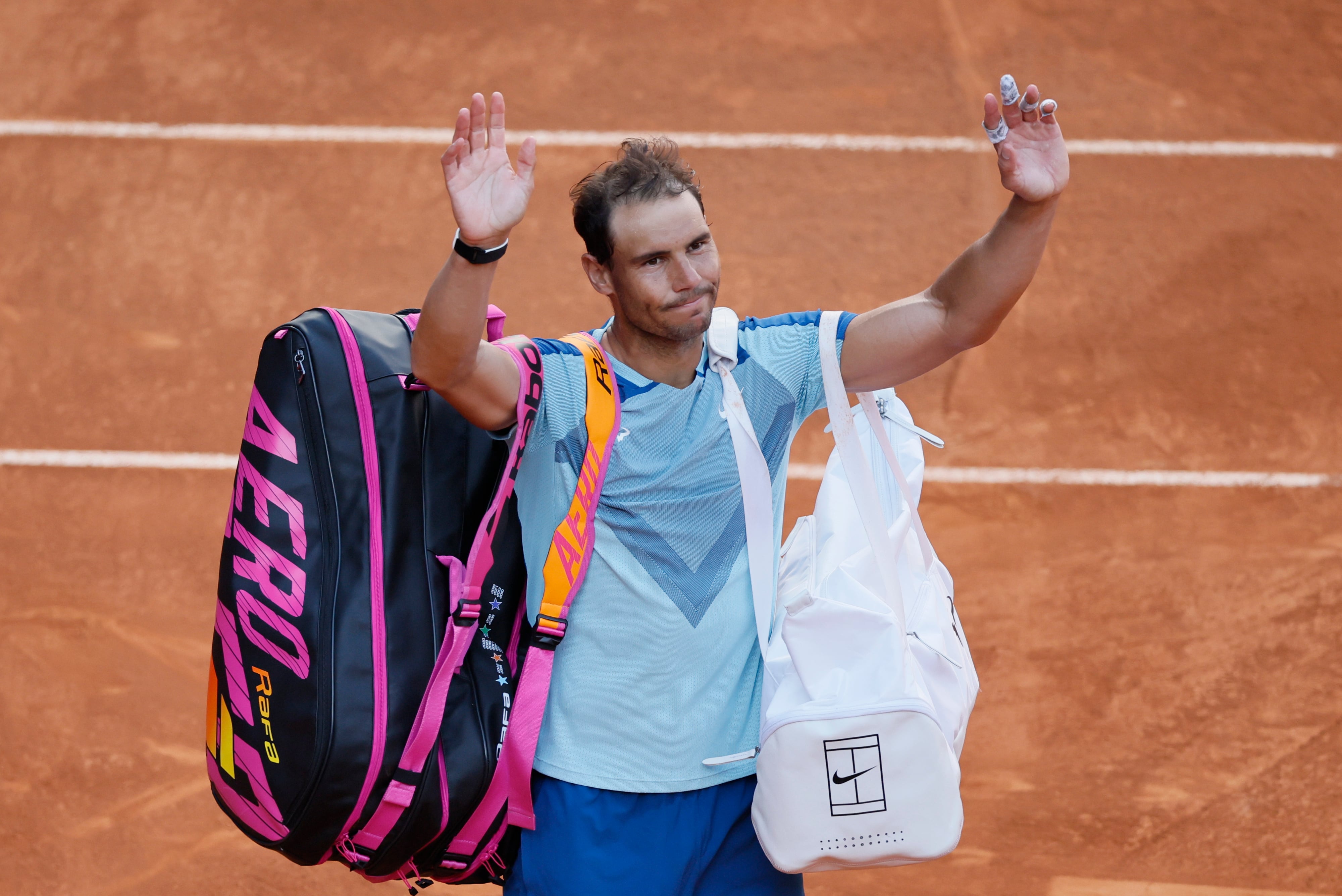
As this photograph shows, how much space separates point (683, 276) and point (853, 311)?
3106mm

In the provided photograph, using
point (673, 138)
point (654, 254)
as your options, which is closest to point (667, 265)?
point (654, 254)

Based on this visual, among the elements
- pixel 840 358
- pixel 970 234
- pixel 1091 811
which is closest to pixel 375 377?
pixel 840 358

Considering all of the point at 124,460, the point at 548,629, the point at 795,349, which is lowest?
the point at 124,460

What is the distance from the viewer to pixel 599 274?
89.4 inches

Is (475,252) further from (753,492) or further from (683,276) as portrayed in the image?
(753,492)

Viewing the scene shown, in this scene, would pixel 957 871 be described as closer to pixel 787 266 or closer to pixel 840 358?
pixel 840 358

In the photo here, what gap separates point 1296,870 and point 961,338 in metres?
2.52

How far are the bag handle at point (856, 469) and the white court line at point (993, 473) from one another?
2.46 metres

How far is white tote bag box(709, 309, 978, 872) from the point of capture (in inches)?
77.2

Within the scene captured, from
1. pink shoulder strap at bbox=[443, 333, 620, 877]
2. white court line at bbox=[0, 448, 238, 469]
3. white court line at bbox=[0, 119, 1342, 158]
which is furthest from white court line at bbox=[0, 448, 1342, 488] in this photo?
pink shoulder strap at bbox=[443, 333, 620, 877]

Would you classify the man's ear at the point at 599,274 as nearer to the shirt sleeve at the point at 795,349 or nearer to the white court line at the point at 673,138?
the shirt sleeve at the point at 795,349

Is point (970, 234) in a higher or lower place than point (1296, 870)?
higher

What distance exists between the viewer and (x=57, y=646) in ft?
14.4

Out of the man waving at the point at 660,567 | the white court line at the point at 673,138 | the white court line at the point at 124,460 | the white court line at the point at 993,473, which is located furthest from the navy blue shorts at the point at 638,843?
the white court line at the point at 673,138
